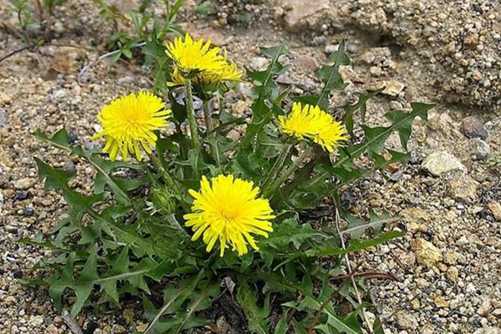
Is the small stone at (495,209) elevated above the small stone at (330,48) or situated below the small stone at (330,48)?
below

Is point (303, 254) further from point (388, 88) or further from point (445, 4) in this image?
point (445, 4)

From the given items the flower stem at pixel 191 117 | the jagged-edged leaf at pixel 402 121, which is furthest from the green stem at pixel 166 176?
the jagged-edged leaf at pixel 402 121

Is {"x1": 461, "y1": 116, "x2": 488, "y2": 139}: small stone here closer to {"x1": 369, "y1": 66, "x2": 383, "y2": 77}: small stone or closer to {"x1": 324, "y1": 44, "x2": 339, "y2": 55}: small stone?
{"x1": 369, "y1": 66, "x2": 383, "y2": 77}: small stone

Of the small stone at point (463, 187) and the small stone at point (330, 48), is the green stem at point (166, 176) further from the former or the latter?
the small stone at point (330, 48)

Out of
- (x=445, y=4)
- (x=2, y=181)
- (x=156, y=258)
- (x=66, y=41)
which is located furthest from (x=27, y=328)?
(x=445, y=4)

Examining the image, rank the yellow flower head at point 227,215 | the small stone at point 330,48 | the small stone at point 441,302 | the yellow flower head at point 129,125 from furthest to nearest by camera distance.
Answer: the small stone at point 330,48
the small stone at point 441,302
the yellow flower head at point 129,125
the yellow flower head at point 227,215

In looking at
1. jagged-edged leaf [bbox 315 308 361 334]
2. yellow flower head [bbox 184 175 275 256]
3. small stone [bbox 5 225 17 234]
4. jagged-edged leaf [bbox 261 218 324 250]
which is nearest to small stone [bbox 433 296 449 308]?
jagged-edged leaf [bbox 315 308 361 334]
